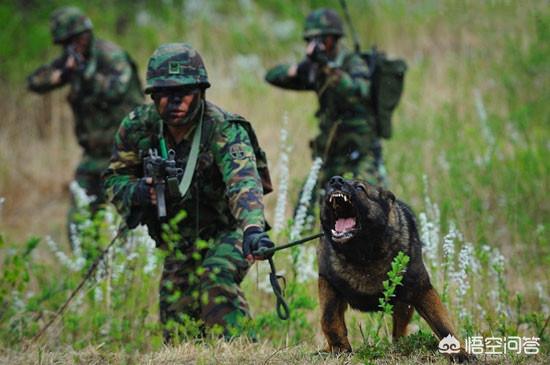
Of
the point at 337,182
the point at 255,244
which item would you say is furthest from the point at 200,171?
the point at 337,182

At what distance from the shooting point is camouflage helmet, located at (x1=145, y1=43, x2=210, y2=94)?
5.65 m

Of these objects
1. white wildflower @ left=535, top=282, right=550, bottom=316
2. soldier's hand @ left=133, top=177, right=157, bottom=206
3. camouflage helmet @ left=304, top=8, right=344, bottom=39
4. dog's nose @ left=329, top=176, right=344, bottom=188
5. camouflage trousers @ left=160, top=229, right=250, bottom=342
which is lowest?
white wildflower @ left=535, top=282, right=550, bottom=316

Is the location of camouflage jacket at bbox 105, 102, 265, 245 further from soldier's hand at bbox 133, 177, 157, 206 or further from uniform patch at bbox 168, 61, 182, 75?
uniform patch at bbox 168, 61, 182, 75

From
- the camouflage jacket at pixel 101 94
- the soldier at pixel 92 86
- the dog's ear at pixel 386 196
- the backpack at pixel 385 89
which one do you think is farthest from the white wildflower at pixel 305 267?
the camouflage jacket at pixel 101 94

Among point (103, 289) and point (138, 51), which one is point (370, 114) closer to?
point (103, 289)

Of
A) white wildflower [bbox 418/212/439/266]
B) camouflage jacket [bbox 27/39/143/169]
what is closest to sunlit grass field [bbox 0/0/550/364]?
white wildflower [bbox 418/212/439/266]

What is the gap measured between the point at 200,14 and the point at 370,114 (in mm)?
7542

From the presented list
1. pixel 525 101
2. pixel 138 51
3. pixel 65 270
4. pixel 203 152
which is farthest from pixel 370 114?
pixel 138 51

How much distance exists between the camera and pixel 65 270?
26.6 feet

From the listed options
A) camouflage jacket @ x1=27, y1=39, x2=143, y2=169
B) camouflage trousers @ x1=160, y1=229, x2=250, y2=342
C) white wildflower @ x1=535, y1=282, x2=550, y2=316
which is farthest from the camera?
camouflage jacket @ x1=27, y1=39, x2=143, y2=169

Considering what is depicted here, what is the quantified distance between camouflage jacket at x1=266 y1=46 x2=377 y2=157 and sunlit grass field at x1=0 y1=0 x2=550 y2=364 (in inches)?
19.5

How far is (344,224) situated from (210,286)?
1268mm

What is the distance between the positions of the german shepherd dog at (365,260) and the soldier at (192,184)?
1.78 ft

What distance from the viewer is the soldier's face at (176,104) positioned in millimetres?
5652
